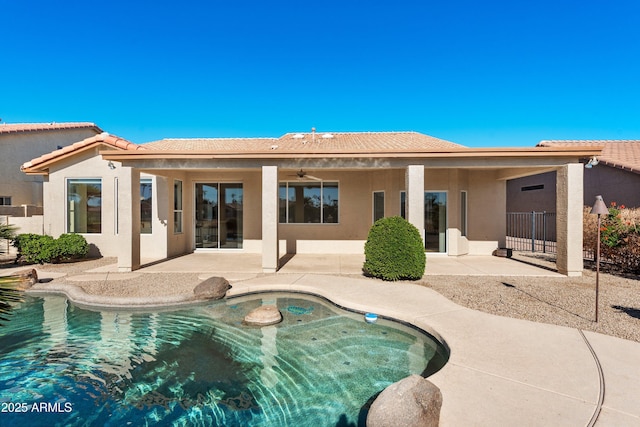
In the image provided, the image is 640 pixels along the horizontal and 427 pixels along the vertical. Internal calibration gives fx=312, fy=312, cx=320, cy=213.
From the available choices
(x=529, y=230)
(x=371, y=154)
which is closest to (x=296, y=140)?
(x=371, y=154)

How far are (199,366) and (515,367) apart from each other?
408 cm

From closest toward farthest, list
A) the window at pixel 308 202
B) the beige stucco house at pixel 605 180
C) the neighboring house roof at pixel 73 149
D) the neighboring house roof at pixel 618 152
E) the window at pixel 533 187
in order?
the neighboring house roof at pixel 73 149 < the window at pixel 308 202 < the beige stucco house at pixel 605 180 < the neighboring house roof at pixel 618 152 < the window at pixel 533 187

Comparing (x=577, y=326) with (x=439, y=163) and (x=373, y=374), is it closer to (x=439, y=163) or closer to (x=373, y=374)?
(x=373, y=374)

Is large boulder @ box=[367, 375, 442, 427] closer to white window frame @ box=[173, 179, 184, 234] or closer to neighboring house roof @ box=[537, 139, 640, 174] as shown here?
white window frame @ box=[173, 179, 184, 234]

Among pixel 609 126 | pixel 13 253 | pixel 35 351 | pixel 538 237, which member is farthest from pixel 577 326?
pixel 609 126

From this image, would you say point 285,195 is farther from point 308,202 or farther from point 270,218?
point 270,218

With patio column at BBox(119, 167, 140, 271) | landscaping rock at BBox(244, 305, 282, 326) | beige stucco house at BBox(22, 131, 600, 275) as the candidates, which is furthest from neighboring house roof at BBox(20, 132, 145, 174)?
landscaping rock at BBox(244, 305, 282, 326)

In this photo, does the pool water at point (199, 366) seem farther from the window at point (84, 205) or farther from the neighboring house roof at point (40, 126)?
the neighboring house roof at point (40, 126)

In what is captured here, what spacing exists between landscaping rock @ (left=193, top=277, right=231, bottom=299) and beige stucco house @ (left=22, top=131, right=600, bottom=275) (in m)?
2.14

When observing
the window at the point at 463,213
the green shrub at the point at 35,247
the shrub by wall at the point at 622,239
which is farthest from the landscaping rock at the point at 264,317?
the shrub by wall at the point at 622,239

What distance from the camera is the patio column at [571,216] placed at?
8.76 meters

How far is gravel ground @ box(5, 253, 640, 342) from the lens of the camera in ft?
17.9

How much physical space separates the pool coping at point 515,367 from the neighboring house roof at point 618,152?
13.9 meters

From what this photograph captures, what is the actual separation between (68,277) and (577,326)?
11873 millimetres
